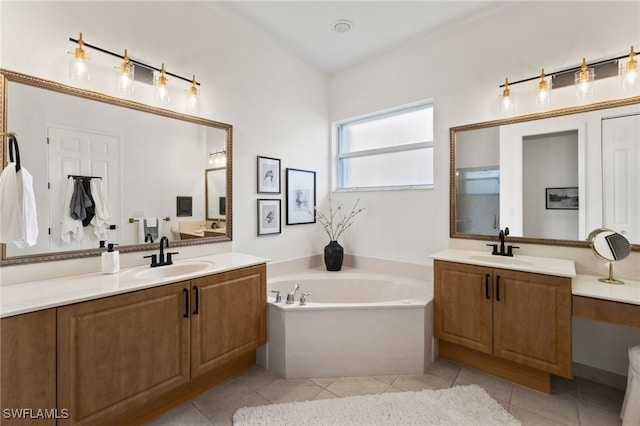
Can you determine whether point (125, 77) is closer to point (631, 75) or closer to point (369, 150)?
point (369, 150)

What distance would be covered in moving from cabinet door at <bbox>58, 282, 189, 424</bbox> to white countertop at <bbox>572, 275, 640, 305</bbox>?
2.47m

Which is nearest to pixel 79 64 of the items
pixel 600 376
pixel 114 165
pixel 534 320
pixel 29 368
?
pixel 114 165

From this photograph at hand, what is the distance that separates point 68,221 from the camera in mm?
1756

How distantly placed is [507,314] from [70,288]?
8.84ft

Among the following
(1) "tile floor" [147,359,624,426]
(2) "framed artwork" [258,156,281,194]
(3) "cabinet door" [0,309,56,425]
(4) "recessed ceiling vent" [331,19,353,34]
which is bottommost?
(1) "tile floor" [147,359,624,426]

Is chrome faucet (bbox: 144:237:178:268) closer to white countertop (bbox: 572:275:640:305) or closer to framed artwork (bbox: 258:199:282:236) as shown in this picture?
framed artwork (bbox: 258:199:282:236)

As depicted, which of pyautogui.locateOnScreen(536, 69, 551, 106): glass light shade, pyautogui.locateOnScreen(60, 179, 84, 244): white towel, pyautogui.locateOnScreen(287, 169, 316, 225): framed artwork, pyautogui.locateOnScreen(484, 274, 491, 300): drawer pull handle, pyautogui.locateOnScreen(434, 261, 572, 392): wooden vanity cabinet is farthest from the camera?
pyautogui.locateOnScreen(287, 169, 316, 225): framed artwork

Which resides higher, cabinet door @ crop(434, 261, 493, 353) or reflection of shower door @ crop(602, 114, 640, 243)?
reflection of shower door @ crop(602, 114, 640, 243)

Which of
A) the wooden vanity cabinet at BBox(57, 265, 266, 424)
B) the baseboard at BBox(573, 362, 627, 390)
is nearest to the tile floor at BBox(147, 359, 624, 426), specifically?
the baseboard at BBox(573, 362, 627, 390)

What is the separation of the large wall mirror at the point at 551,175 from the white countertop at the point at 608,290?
0.96ft

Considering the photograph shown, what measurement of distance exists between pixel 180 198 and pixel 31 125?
920 mm

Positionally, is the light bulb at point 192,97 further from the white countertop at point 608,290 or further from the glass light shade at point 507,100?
the white countertop at point 608,290

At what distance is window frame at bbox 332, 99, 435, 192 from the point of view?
9.86ft

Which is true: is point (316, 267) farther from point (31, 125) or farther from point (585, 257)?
point (31, 125)
